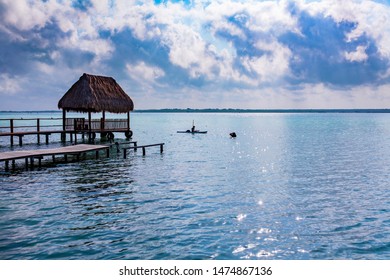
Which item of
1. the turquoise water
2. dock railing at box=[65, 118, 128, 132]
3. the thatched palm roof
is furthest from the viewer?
dock railing at box=[65, 118, 128, 132]

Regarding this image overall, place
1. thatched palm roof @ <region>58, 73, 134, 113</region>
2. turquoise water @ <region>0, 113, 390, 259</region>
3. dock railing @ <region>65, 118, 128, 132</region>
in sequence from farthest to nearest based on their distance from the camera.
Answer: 1. dock railing @ <region>65, 118, 128, 132</region>
2. thatched palm roof @ <region>58, 73, 134, 113</region>
3. turquoise water @ <region>0, 113, 390, 259</region>

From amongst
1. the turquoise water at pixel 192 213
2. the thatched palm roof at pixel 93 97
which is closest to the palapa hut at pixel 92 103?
the thatched palm roof at pixel 93 97

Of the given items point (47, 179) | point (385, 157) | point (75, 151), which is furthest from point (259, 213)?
point (385, 157)

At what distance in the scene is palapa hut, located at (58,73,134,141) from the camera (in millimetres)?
37531

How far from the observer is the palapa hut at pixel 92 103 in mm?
37531

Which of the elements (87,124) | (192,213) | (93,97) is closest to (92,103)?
(93,97)

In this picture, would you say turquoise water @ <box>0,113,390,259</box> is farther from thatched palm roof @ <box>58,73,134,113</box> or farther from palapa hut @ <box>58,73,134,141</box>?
thatched palm roof @ <box>58,73,134,113</box>

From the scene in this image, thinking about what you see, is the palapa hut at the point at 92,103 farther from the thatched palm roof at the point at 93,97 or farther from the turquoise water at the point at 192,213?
the turquoise water at the point at 192,213

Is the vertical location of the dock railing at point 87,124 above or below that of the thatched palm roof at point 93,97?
below

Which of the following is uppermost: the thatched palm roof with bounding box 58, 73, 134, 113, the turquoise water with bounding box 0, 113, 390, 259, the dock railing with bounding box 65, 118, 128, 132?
the thatched palm roof with bounding box 58, 73, 134, 113

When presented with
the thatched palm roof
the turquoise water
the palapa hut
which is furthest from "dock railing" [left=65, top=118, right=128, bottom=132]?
the turquoise water
